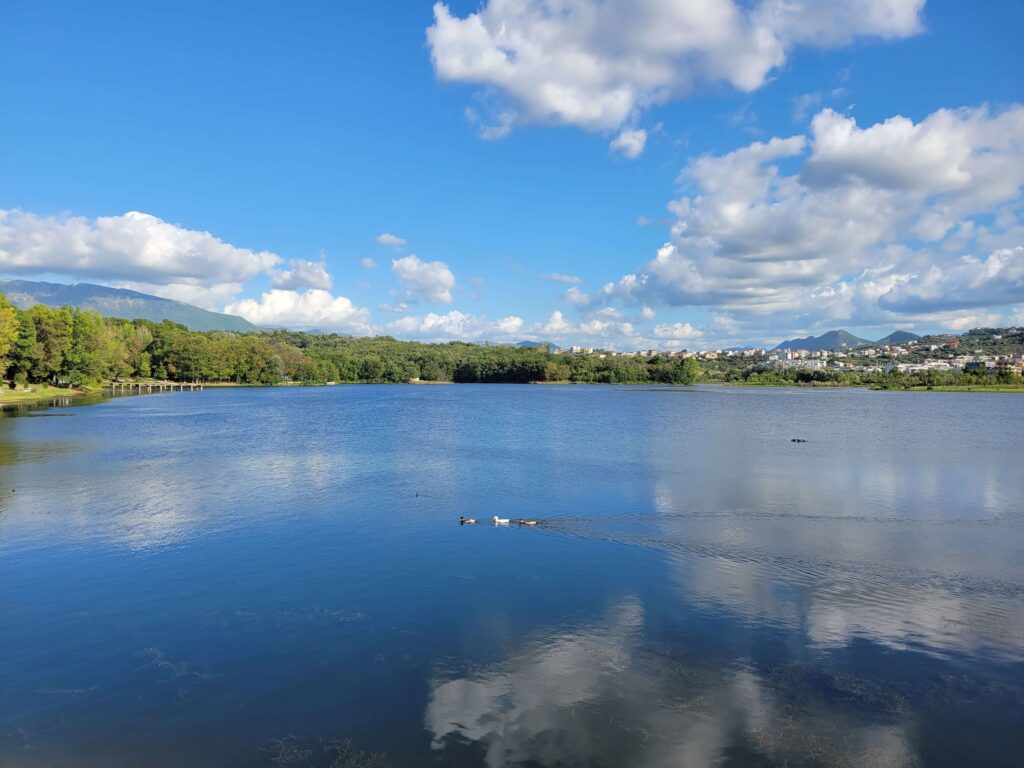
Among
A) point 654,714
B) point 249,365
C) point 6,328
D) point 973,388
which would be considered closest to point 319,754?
point 654,714

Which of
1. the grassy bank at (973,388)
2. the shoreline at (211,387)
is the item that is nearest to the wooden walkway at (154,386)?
the shoreline at (211,387)

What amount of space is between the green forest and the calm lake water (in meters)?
58.6

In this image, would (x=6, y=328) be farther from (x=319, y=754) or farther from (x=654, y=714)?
(x=654, y=714)

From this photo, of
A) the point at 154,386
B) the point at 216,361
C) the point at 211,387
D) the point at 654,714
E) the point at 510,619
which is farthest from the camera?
the point at 216,361

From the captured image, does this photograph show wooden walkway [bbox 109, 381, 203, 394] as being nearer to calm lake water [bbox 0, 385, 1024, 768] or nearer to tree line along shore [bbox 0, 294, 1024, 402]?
tree line along shore [bbox 0, 294, 1024, 402]

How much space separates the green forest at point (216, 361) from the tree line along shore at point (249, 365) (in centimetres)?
19

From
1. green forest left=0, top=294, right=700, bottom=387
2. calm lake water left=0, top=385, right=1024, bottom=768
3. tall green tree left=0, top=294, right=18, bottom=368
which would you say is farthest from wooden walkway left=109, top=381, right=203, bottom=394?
calm lake water left=0, top=385, right=1024, bottom=768

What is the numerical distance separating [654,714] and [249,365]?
147m

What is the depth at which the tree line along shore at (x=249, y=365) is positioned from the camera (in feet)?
248

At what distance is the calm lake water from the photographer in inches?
336

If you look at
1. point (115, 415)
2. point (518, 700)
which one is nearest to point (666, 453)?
point (518, 700)

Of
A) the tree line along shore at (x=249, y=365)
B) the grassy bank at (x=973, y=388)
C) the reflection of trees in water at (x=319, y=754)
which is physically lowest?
the reflection of trees in water at (x=319, y=754)

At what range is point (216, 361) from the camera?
5305 inches

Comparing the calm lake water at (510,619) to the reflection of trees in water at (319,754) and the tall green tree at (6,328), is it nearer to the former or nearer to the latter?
the reflection of trees in water at (319,754)
